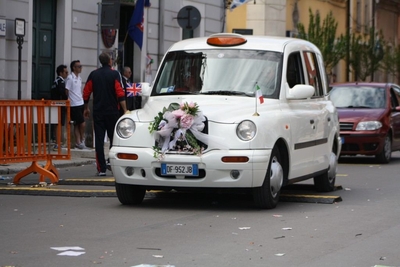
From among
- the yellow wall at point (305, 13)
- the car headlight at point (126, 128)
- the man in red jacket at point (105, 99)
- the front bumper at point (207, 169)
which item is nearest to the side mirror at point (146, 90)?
the car headlight at point (126, 128)

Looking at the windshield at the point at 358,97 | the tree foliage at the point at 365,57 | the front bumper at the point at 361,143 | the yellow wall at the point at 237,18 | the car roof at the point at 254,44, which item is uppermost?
the yellow wall at the point at 237,18

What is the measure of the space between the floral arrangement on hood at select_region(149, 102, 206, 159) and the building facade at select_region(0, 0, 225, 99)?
10.3 meters

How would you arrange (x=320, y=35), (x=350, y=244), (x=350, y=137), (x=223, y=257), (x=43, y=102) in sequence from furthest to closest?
(x=320, y=35) → (x=350, y=137) → (x=43, y=102) → (x=350, y=244) → (x=223, y=257)

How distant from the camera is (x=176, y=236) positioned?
31.7ft

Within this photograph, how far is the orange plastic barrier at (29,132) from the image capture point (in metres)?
14.4

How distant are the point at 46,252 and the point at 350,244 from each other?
8.53 feet

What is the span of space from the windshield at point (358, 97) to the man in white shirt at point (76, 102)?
5294 millimetres

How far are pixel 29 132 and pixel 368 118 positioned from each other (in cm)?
855

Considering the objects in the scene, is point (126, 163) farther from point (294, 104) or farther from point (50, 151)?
point (50, 151)

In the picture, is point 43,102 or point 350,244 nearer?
point 350,244

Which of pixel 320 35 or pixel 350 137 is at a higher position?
pixel 320 35

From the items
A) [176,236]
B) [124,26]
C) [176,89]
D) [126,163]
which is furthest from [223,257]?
[124,26]

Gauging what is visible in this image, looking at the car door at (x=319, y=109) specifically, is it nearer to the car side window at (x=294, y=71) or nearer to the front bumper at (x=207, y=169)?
the car side window at (x=294, y=71)

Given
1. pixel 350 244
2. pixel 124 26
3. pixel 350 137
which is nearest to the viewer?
pixel 350 244
